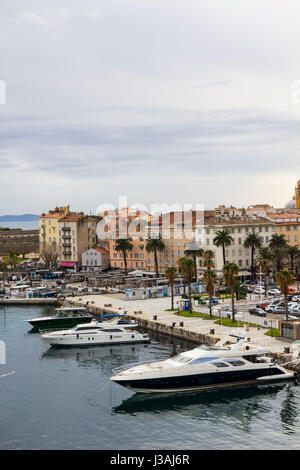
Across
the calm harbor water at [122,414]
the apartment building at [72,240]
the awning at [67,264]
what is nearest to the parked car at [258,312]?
the calm harbor water at [122,414]

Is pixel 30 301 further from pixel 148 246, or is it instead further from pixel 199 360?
pixel 199 360

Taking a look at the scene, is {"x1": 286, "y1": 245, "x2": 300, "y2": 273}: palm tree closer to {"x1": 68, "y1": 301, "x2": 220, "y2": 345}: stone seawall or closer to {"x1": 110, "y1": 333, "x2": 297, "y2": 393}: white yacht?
{"x1": 68, "y1": 301, "x2": 220, "y2": 345}: stone seawall

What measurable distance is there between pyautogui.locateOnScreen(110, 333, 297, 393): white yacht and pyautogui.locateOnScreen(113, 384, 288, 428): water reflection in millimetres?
611

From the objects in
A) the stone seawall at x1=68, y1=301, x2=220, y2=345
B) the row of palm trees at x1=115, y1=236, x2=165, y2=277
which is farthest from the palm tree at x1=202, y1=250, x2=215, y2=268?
the row of palm trees at x1=115, y1=236, x2=165, y2=277

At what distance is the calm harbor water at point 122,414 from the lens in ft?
118

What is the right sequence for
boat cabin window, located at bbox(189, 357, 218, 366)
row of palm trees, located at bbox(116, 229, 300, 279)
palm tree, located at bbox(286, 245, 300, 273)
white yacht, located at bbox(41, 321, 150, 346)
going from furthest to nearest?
1. row of palm trees, located at bbox(116, 229, 300, 279)
2. palm tree, located at bbox(286, 245, 300, 273)
3. white yacht, located at bbox(41, 321, 150, 346)
4. boat cabin window, located at bbox(189, 357, 218, 366)

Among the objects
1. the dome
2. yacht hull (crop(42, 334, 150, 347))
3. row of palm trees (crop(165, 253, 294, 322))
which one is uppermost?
the dome

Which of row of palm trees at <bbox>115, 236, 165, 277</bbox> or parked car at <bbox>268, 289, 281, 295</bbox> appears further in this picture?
row of palm trees at <bbox>115, 236, 165, 277</bbox>

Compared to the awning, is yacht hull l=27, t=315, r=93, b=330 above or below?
below

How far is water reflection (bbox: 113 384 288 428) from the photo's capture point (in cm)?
4106

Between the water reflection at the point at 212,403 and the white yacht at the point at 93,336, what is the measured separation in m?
18.8

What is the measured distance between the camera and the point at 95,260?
13612 cm

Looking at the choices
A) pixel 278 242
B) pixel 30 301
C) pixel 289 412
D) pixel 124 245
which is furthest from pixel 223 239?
pixel 289 412

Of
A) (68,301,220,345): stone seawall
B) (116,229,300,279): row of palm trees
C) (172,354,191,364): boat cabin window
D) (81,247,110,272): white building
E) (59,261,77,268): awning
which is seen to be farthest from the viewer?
(59,261,77,268): awning
